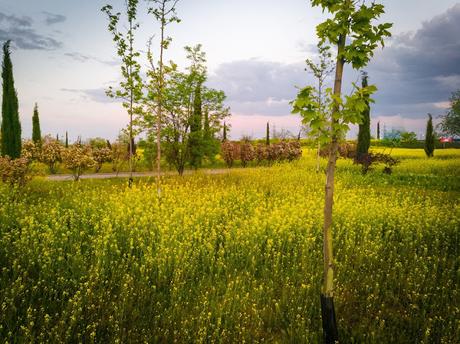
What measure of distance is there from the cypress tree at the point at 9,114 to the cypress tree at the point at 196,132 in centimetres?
1025

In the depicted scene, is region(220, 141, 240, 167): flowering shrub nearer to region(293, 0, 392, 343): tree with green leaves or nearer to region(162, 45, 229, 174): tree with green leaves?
region(162, 45, 229, 174): tree with green leaves

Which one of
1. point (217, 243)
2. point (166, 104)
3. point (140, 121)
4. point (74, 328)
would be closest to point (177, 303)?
point (74, 328)

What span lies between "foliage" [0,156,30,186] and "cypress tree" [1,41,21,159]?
6.67 meters

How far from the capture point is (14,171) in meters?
12.9

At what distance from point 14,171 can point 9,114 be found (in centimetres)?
855

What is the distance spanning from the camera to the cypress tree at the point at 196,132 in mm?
18312

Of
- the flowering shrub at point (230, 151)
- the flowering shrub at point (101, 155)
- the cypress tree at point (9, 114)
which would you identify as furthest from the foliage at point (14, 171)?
the flowering shrub at point (230, 151)

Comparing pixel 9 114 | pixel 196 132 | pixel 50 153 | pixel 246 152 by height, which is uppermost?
pixel 9 114

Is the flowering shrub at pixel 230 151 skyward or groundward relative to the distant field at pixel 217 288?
skyward

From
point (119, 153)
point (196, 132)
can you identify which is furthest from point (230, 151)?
point (196, 132)

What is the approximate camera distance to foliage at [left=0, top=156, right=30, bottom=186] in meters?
12.8

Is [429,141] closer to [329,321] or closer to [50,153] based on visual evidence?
[50,153]

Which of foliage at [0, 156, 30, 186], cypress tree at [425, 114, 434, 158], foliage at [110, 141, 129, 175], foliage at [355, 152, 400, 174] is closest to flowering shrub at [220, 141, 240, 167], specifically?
foliage at [110, 141, 129, 175]

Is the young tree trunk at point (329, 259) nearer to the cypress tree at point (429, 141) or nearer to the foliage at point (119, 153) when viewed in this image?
the foliage at point (119, 153)
